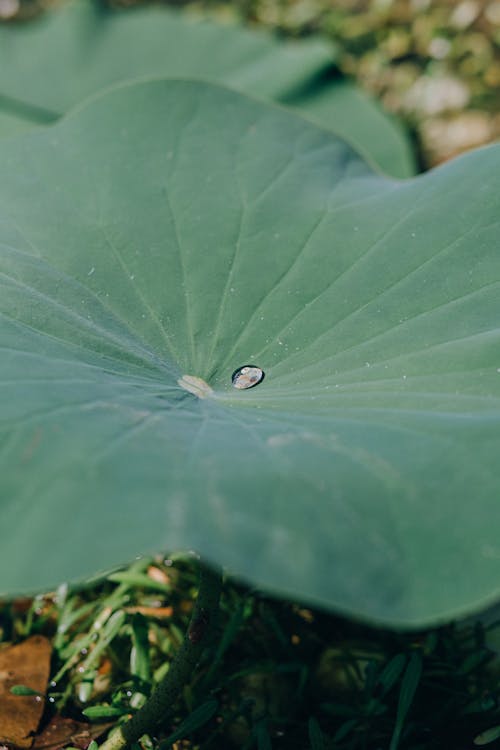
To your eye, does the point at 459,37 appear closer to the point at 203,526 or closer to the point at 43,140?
the point at 43,140

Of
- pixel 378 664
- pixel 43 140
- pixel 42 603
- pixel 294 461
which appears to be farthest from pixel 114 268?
pixel 378 664

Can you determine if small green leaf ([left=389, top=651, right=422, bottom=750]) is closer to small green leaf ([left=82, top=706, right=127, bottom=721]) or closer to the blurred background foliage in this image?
small green leaf ([left=82, top=706, right=127, bottom=721])

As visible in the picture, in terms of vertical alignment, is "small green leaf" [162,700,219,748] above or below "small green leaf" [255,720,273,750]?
above

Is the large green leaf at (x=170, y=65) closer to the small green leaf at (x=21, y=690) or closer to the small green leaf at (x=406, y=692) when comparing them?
the small green leaf at (x=406, y=692)

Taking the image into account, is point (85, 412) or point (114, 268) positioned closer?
point (85, 412)

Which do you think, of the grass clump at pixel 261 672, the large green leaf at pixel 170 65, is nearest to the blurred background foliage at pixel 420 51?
the large green leaf at pixel 170 65

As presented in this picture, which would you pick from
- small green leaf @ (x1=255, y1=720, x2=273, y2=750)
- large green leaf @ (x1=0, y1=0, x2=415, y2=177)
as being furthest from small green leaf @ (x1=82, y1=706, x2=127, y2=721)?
large green leaf @ (x1=0, y1=0, x2=415, y2=177)
